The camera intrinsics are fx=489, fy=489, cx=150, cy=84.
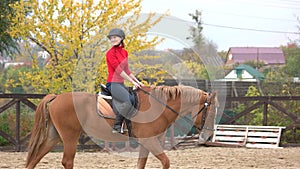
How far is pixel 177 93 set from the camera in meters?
7.27

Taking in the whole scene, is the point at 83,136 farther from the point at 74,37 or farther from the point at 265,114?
the point at 265,114

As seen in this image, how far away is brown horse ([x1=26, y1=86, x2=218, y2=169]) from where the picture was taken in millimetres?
7074

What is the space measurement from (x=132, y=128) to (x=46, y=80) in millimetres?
5943

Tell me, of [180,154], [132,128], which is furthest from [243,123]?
[132,128]

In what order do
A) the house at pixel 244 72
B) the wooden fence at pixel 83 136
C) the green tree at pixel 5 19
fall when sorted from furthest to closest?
the house at pixel 244 72 → the green tree at pixel 5 19 → the wooden fence at pixel 83 136

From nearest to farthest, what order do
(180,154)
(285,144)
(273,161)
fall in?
(273,161), (180,154), (285,144)

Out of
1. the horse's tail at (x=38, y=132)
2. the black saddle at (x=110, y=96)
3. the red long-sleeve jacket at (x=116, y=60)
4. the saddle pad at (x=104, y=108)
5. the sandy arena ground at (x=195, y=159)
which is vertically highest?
the red long-sleeve jacket at (x=116, y=60)

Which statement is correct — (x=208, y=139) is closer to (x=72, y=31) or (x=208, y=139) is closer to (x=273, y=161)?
(x=273, y=161)

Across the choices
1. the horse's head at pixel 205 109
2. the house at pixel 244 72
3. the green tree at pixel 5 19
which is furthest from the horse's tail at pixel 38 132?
the house at pixel 244 72

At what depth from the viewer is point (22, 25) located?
41.7 feet

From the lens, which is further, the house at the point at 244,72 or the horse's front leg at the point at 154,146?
the house at the point at 244,72

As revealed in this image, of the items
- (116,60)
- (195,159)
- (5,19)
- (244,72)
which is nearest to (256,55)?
(244,72)

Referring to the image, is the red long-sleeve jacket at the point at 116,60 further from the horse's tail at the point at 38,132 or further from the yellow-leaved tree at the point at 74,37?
the yellow-leaved tree at the point at 74,37

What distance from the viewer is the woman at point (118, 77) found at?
675 cm
